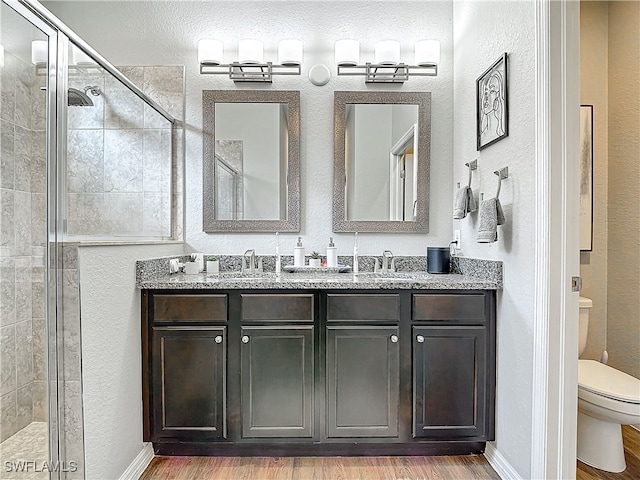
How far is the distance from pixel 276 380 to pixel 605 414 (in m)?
1.51

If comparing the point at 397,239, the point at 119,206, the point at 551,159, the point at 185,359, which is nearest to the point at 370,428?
the point at 185,359

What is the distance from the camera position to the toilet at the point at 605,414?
1.88 metres

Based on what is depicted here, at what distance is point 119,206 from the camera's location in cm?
231

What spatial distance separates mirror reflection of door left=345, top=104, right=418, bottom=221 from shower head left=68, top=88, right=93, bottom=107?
1.45m

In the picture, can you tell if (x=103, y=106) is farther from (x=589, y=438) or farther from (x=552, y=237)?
(x=589, y=438)

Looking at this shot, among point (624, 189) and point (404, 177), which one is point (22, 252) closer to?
point (404, 177)

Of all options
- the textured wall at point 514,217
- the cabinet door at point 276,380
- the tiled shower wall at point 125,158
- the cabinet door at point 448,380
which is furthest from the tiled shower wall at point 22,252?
the textured wall at point 514,217

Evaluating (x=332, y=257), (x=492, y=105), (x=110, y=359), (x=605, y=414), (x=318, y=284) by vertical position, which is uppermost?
(x=492, y=105)

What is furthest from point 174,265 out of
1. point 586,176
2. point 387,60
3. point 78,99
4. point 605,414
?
point 586,176

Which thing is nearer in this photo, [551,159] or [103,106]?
[551,159]

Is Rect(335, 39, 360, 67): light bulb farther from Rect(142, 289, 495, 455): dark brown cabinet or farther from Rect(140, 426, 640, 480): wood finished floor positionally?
Rect(140, 426, 640, 480): wood finished floor

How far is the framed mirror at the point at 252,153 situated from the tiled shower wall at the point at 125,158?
240mm

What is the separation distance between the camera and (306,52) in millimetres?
2754

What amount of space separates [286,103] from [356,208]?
803 millimetres
